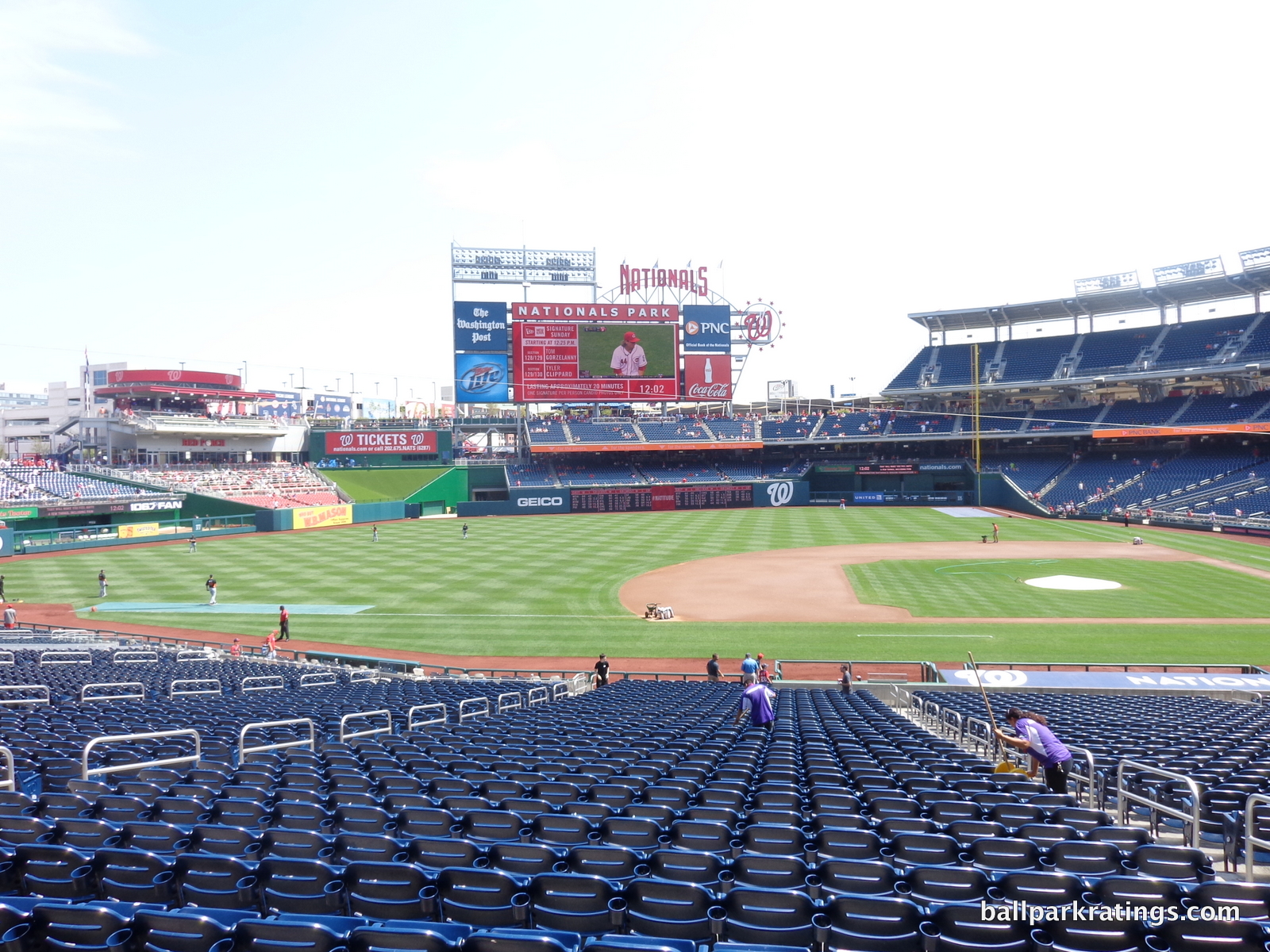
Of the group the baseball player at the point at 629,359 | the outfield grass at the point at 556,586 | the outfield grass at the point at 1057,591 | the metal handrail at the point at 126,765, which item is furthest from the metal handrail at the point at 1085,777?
the baseball player at the point at 629,359

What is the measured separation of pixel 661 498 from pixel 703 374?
14.7 m

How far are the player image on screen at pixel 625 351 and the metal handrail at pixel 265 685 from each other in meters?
61.0

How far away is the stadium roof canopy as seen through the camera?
6297 cm

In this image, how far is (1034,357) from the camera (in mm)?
74750

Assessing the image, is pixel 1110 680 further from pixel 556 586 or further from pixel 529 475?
pixel 529 475

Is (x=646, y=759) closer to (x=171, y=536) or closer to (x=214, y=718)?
(x=214, y=718)

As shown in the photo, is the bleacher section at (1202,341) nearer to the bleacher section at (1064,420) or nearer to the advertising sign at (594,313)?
the bleacher section at (1064,420)

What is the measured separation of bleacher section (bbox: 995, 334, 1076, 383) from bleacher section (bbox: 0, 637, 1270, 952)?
7071 cm

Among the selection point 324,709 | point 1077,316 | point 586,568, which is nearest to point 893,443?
point 1077,316

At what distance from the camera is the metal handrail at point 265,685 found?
16500mm

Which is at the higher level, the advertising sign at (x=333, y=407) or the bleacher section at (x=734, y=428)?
the advertising sign at (x=333, y=407)

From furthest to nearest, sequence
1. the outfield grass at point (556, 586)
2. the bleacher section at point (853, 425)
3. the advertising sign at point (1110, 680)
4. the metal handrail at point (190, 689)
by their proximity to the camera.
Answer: the bleacher section at point (853, 425) → the outfield grass at point (556, 586) → the advertising sign at point (1110, 680) → the metal handrail at point (190, 689)

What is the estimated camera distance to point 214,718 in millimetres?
11320

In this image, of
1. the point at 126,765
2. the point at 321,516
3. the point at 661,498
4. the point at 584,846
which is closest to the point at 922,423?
the point at 661,498
